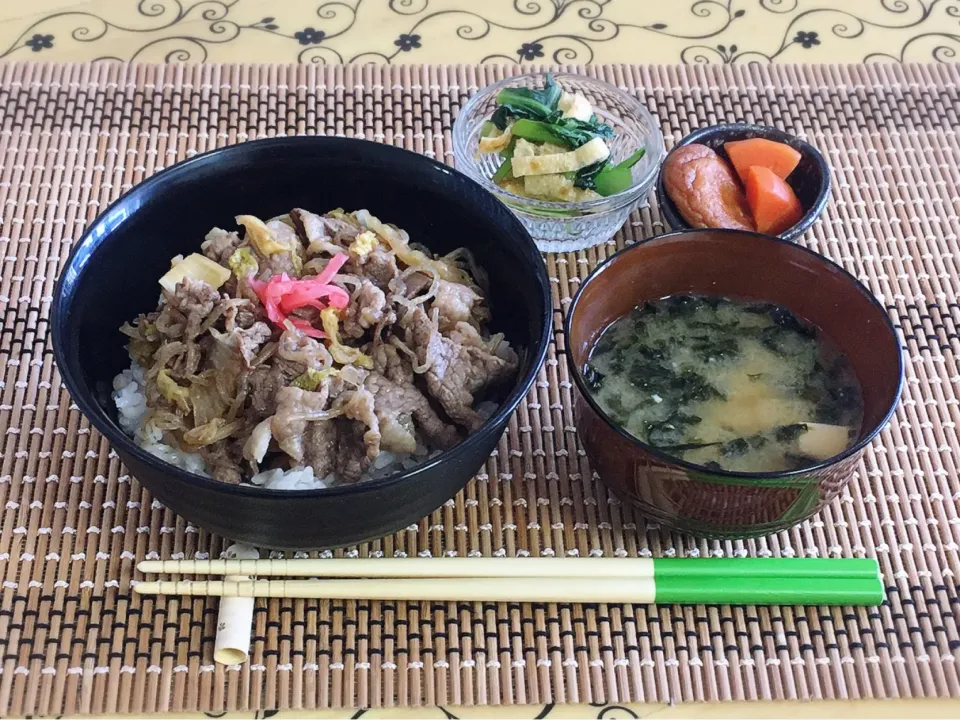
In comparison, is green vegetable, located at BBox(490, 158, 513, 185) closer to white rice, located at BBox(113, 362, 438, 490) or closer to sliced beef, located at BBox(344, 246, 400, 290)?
sliced beef, located at BBox(344, 246, 400, 290)

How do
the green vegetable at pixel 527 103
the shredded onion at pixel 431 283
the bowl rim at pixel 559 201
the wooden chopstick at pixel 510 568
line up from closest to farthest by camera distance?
1. the wooden chopstick at pixel 510 568
2. the shredded onion at pixel 431 283
3. the bowl rim at pixel 559 201
4. the green vegetable at pixel 527 103

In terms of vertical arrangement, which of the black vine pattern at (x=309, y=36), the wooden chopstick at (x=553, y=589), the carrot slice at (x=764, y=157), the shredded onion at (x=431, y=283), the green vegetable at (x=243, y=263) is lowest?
the wooden chopstick at (x=553, y=589)

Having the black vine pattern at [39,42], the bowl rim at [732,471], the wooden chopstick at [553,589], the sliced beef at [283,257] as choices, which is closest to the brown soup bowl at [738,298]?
the bowl rim at [732,471]

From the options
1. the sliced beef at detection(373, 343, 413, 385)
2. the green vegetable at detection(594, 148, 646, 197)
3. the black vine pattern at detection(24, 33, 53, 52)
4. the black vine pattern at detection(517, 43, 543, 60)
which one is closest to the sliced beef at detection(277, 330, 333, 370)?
the sliced beef at detection(373, 343, 413, 385)

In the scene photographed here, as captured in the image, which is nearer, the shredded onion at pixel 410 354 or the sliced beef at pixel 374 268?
the shredded onion at pixel 410 354

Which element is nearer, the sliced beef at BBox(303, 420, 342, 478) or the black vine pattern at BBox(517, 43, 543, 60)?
the sliced beef at BBox(303, 420, 342, 478)

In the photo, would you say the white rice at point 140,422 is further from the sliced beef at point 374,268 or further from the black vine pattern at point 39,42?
the black vine pattern at point 39,42
